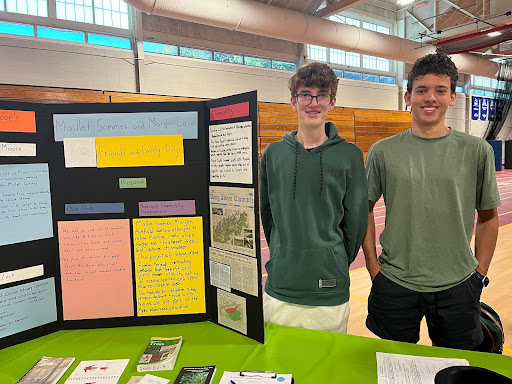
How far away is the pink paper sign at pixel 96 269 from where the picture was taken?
136cm

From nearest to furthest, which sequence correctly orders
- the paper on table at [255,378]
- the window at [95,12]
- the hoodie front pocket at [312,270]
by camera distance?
1. the paper on table at [255,378]
2. the hoodie front pocket at [312,270]
3. the window at [95,12]

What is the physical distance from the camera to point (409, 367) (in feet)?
3.59

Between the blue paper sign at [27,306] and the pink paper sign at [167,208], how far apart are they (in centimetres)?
41

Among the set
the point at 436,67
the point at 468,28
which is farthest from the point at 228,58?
the point at 436,67

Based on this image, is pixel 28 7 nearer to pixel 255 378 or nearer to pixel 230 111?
pixel 230 111

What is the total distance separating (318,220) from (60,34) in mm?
9845

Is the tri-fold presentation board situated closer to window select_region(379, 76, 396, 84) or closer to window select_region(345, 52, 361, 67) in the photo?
window select_region(345, 52, 361, 67)

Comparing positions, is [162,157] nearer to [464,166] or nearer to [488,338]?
[464,166]

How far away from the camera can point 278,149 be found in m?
1.80

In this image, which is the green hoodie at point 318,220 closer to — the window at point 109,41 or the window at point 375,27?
the window at point 109,41

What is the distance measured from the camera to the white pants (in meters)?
1.66

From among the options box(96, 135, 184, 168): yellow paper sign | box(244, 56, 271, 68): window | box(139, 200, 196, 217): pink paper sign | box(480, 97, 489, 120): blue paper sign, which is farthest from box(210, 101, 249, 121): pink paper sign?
box(480, 97, 489, 120): blue paper sign

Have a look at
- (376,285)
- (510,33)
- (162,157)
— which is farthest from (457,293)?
(510,33)

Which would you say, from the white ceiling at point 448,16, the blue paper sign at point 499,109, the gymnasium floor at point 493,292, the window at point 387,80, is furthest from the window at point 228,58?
the blue paper sign at point 499,109
